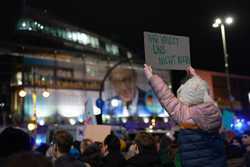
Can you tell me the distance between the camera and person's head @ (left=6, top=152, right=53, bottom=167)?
80.8 inches

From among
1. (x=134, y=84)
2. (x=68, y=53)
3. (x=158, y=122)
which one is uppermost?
(x=68, y=53)

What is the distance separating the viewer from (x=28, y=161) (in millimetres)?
2062

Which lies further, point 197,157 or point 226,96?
point 226,96

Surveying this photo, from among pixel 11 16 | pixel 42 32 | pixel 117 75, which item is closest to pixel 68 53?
pixel 42 32

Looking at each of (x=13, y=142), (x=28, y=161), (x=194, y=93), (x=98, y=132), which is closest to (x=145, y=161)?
(x=98, y=132)

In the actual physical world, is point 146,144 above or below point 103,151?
above

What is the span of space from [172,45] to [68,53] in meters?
35.0

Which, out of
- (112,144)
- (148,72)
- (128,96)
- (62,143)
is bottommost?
(112,144)

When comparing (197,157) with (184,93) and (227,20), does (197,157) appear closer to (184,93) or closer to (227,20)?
(184,93)

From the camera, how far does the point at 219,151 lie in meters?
3.47

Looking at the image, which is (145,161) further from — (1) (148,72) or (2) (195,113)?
(2) (195,113)

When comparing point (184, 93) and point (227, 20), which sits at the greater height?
point (227, 20)

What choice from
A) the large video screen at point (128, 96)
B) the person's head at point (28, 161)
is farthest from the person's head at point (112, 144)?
the large video screen at point (128, 96)

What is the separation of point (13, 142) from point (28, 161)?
3.45 feet
